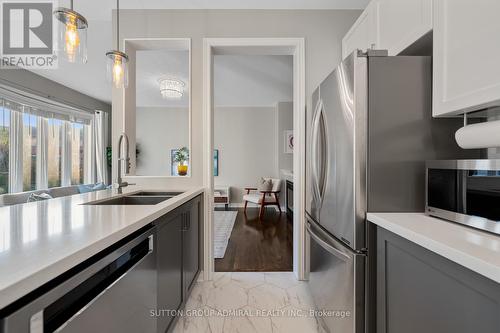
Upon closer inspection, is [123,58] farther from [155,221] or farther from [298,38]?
[298,38]

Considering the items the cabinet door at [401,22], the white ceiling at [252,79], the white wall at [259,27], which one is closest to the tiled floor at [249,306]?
the white wall at [259,27]

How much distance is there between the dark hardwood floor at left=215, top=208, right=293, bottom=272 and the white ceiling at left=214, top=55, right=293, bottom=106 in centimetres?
258

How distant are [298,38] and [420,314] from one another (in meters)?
2.24

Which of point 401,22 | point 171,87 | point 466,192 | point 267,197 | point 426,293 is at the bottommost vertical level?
point 267,197

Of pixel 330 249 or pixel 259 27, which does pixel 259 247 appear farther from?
pixel 259 27

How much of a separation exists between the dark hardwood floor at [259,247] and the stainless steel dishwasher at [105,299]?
152cm

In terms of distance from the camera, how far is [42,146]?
428cm

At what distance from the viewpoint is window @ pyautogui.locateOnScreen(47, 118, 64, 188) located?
14.6 feet

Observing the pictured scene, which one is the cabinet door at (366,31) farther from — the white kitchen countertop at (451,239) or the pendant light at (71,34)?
the pendant light at (71,34)

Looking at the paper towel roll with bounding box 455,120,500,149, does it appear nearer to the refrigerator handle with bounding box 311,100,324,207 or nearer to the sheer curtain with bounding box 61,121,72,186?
the refrigerator handle with bounding box 311,100,324,207

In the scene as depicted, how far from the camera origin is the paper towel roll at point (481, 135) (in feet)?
2.77

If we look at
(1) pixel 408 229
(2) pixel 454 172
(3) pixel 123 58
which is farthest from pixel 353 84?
(3) pixel 123 58

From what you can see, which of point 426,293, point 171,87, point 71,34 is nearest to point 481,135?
point 426,293

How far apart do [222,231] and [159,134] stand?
150 inches
